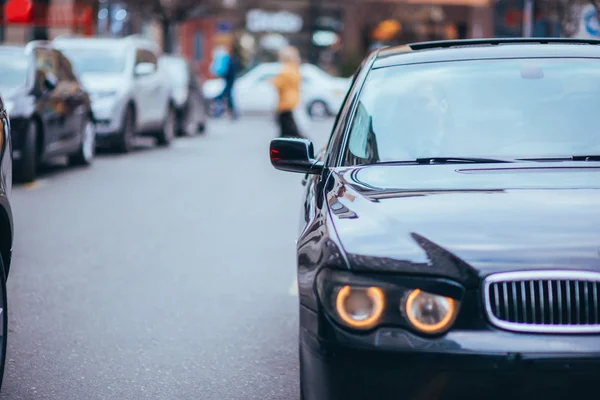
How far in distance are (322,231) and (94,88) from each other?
1484 centimetres

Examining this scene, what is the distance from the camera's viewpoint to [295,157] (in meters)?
4.79

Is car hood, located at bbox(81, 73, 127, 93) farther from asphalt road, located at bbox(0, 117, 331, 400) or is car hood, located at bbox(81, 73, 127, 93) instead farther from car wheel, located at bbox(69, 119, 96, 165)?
asphalt road, located at bbox(0, 117, 331, 400)

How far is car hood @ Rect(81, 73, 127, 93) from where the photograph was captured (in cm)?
1811

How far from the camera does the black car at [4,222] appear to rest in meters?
4.59

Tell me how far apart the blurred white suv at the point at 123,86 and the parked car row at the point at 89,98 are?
2 cm

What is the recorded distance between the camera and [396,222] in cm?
360

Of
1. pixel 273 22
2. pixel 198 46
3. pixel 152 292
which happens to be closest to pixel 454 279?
pixel 152 292

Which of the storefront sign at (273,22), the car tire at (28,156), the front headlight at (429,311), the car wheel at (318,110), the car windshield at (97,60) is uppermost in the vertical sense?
the storefront sign at (273,22)

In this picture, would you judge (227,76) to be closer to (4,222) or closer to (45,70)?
(45,70)

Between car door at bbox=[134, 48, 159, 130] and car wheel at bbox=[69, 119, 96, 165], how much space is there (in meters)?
2.49

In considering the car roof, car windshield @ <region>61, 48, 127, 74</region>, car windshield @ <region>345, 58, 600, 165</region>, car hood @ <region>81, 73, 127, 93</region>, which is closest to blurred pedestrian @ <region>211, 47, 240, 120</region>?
car windshield @ <region>61, 48, 127, 74</region>

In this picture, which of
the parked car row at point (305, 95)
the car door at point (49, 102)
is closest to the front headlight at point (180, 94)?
the car door at point (49, 102)

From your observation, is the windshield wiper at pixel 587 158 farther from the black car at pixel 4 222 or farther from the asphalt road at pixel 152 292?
the black car at pixel 4 222

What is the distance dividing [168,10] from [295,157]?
36.6 metres
